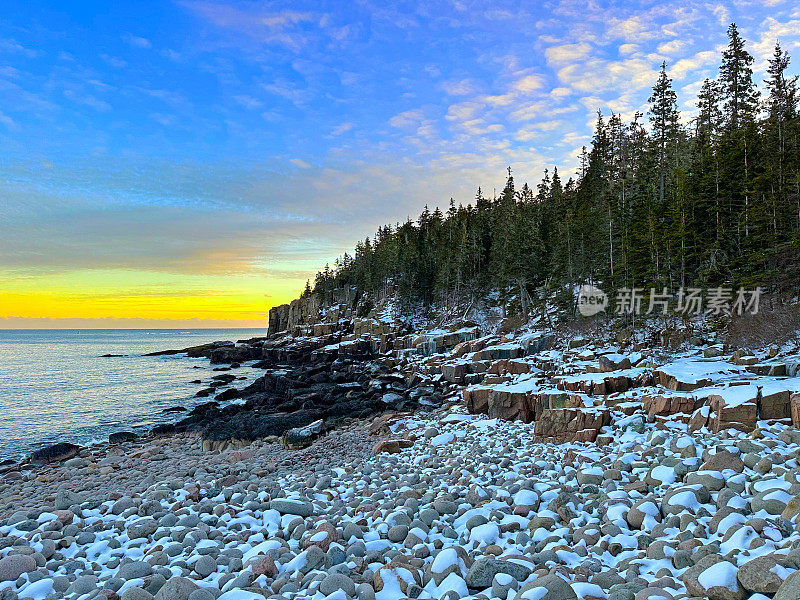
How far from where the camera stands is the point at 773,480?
20.3ft

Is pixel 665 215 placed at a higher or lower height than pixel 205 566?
higher

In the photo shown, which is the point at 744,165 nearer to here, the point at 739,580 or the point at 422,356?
the point at 422,356

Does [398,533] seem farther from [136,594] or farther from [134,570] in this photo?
[134,570]

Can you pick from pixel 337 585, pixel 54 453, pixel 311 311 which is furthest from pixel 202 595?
pixel 311 311

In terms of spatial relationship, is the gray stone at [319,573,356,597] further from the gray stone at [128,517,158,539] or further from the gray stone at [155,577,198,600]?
the gray stone at [128,517,158,539]
